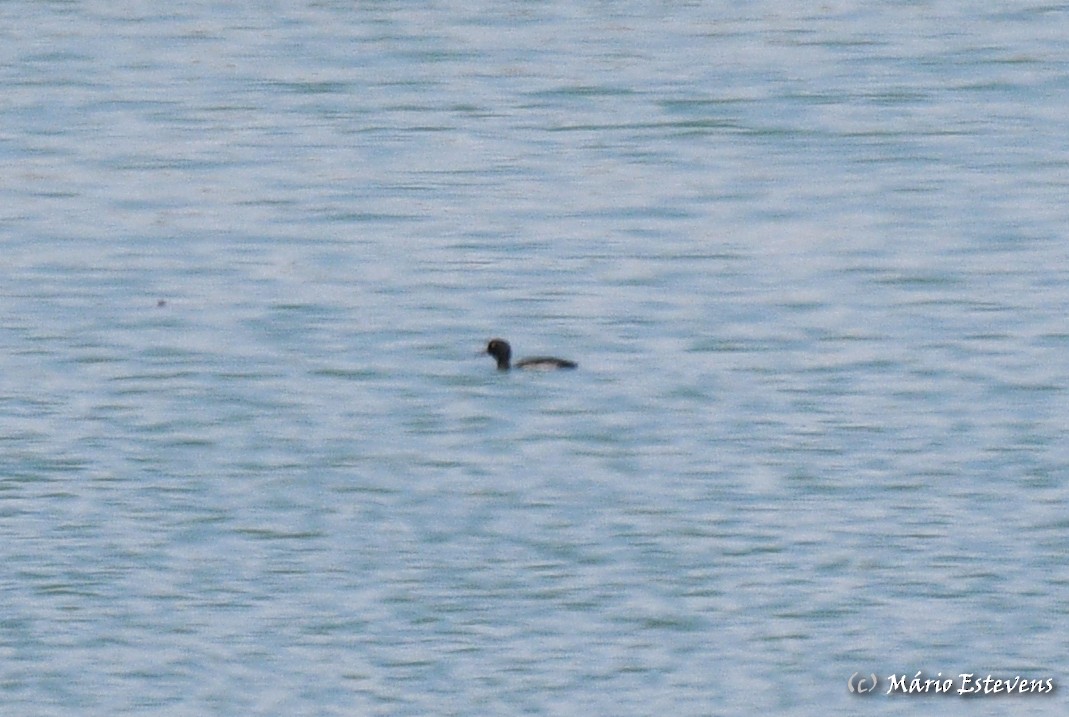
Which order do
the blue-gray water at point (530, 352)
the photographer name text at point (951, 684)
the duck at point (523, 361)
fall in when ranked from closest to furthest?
the photographer name text at point (951, 684) → the blue-gray water at point (530, 352) → the duck at point (523, 361)

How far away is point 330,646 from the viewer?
1312 centimetres

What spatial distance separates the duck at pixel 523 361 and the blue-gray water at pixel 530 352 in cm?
9

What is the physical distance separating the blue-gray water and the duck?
0.30 ft

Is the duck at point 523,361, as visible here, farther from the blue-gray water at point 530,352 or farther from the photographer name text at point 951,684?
the photographer name text at point 951,684

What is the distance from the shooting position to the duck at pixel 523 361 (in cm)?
1800

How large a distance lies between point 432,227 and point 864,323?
3.59 m

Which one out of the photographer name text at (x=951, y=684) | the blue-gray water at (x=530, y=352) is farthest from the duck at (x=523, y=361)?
the photographer name text at (x=951, y=684)

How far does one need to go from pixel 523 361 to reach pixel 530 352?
1.91 feet

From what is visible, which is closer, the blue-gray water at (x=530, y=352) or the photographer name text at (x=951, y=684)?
the photographer name text at (x=951, y=684)

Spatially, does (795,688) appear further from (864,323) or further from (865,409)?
(864,323)

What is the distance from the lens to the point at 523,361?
1809 cm

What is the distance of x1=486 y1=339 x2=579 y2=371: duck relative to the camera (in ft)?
59.1

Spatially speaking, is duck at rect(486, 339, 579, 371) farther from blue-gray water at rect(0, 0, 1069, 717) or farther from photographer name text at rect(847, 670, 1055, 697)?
photographer name text at rect(847, 670, 1055, 697)

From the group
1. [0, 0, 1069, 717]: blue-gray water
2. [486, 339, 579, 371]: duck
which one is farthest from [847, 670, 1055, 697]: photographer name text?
[486, 339, 579, 371]: duck
